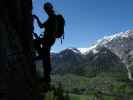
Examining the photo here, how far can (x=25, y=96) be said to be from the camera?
26.9ft

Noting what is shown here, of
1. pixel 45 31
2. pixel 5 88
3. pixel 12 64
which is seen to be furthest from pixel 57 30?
pixel 5 88

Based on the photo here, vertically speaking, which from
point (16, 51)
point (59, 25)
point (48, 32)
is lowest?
point (16, 51)

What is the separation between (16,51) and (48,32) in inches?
120

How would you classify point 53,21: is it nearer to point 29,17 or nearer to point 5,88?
point 29,17

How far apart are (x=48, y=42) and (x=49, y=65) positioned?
2.68 ft

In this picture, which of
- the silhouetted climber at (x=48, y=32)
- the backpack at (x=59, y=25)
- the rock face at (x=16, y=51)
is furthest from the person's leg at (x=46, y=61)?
the rock face at (x=16, y=51)

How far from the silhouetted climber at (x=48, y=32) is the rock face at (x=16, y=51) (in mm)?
1686

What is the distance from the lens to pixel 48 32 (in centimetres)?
1091

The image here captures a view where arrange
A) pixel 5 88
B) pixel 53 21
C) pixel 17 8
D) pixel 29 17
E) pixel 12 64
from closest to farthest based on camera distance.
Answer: pixel 5 88 → pixel 12 64 → pixel 17 8 → pixel 29 17 → pixel 53 21

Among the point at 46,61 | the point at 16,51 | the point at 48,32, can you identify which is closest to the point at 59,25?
the point at 48,32

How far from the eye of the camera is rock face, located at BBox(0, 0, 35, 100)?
24.0 ft

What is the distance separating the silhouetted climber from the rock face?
5.53 ft

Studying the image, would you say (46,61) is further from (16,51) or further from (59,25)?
(16,51)

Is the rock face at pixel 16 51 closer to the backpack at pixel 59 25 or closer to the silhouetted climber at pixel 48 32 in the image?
the silhouetted climber at pixel 48 32
